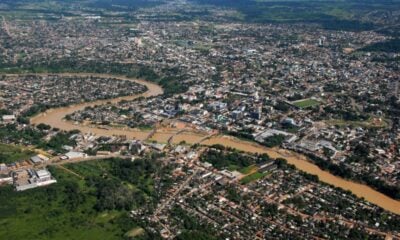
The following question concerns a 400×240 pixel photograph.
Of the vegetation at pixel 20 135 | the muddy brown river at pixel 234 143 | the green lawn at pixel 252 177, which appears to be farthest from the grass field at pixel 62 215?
the muddy brown river at pixel 234 143

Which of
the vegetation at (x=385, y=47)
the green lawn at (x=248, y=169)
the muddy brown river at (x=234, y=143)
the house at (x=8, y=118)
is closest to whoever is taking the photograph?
the muddy brown river at (x=234, y=143)

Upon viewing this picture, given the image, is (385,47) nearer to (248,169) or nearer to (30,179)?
(248,169)

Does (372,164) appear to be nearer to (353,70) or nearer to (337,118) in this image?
(337,118)

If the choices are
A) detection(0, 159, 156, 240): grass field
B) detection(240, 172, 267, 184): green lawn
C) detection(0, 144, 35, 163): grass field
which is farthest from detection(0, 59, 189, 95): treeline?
detection(0, 159, 156, 240): grass field

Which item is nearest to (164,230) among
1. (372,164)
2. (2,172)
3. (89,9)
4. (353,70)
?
(2,172)

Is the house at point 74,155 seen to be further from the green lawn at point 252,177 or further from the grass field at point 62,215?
the green lawn at point 252,177

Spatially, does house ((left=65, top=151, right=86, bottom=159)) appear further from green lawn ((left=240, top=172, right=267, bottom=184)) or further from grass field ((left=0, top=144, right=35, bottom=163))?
green lawn ((left=240, top=172, right=267, bottom=184))

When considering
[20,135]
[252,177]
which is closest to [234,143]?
[252,177]
